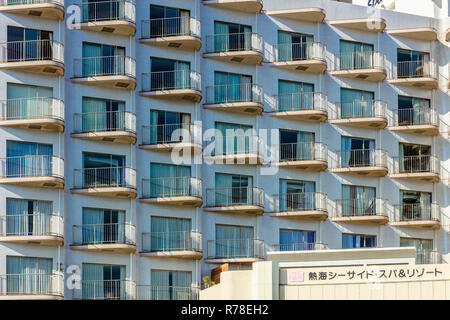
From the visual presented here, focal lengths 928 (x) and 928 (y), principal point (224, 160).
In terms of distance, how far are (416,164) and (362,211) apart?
564 centimetres

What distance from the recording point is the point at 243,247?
58750 millimetres

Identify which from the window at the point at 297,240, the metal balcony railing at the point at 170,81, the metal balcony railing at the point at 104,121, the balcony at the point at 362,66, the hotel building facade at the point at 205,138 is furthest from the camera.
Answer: the balcony at the point at 362,66

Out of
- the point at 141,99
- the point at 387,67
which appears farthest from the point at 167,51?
the point at 387,67

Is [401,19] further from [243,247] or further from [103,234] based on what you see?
[103,234]

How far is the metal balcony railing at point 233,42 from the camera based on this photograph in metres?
60.4

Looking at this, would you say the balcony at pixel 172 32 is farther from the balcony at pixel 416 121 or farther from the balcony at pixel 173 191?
the balcony at pixel 416 121

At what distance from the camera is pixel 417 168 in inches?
2520

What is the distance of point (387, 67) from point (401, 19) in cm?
368

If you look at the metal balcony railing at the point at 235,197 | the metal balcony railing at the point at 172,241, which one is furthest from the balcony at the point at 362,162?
the metal balcony railing at the point at 172,241

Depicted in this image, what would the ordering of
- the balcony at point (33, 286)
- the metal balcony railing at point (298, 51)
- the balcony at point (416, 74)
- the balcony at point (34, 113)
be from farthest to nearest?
the balcony at point (416, 74), the metal balcony railing at point (298, 51), the balcony at point (34, 113), the balcony at point (33, 286)

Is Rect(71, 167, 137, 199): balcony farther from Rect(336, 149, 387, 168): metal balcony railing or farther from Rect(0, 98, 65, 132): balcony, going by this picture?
Rect(336, 149, 387, 168): metal balcony railing

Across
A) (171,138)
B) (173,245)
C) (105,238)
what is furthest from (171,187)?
(105,238)

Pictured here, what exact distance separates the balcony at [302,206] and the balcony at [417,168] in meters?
6.01

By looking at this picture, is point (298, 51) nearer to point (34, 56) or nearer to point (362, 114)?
point (362, 114)
